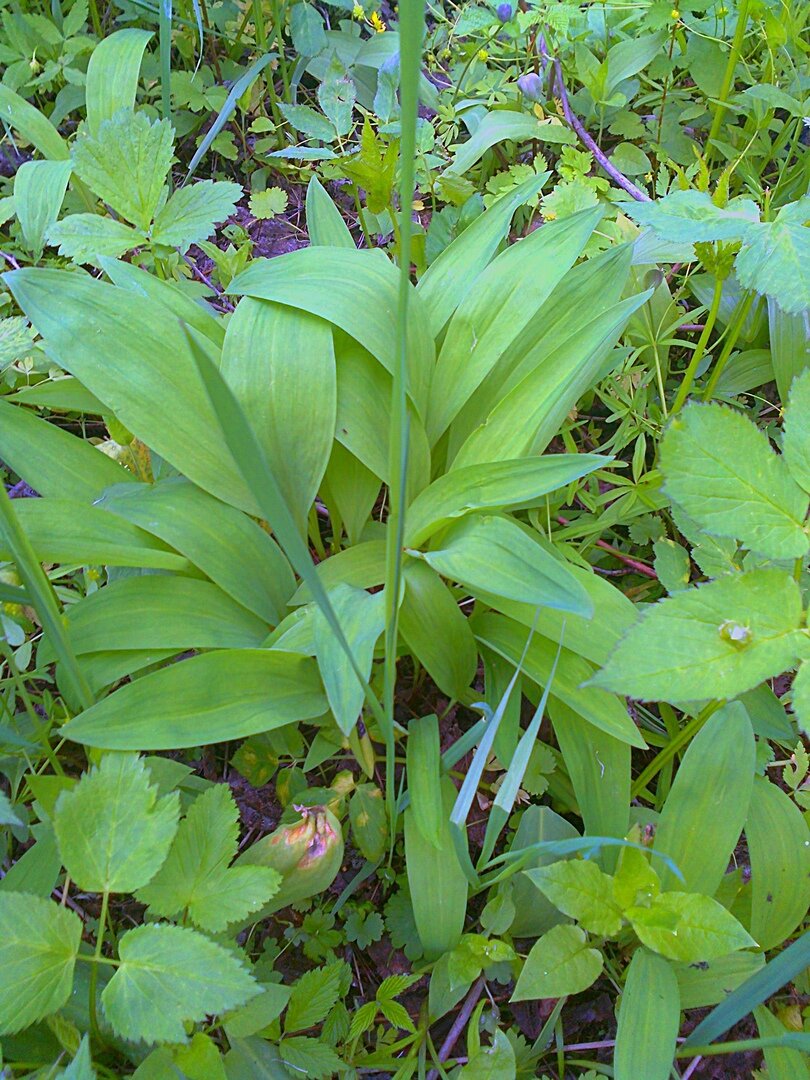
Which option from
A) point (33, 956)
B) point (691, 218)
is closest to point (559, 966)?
point (33, 956)

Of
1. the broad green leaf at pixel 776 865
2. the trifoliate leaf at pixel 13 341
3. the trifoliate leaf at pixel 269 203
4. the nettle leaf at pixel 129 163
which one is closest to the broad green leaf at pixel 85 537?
the trifoliate leaf at pixel 13 341

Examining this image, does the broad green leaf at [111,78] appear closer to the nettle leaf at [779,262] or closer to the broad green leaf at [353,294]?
the broad green leaf at [353,294]

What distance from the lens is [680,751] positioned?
3.88 feet

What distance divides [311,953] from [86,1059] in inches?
14.1

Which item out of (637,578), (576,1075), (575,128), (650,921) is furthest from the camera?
(575,128)

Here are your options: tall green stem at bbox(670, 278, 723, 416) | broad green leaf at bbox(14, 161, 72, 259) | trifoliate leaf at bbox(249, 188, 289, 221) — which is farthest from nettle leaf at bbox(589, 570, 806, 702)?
trifoliate leaf at bbox(249, 188, 289, 221)

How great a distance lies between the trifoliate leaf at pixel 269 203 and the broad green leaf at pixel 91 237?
586 mm

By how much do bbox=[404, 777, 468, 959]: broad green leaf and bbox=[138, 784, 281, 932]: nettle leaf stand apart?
19 cm

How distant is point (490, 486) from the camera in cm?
100

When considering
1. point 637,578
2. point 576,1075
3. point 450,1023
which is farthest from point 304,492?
point 576,1075

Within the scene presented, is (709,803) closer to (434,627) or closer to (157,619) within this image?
(434,627)

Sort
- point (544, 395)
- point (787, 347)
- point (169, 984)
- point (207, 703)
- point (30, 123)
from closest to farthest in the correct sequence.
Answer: point (169, 984)
point (207, 703)
point (544, 395)
point (787, 347)
point (30, 123)

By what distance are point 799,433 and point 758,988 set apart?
0.59 meters

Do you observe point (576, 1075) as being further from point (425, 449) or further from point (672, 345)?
point (672, 345)
